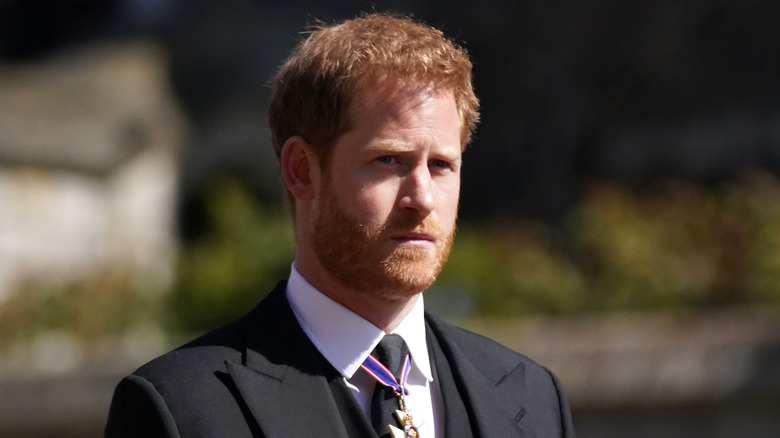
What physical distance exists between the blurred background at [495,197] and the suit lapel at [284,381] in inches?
182

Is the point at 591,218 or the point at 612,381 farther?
the point at 591,218

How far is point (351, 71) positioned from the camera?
279 cm

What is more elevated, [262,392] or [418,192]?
[418,192]

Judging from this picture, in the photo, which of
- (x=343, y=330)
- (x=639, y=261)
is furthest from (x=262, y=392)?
(x=639, y=261)

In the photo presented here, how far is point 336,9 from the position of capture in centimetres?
1277

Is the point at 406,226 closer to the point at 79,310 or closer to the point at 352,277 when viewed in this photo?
the point at 352,277

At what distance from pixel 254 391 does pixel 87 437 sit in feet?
16.8

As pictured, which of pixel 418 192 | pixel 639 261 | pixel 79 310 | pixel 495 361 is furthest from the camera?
pixel 79 310

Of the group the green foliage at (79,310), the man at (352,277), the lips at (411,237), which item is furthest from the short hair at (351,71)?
the green foliage at (79,310)

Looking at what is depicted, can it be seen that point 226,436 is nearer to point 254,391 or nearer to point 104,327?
point 254,391

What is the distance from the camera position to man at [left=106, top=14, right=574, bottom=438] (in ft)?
9.04

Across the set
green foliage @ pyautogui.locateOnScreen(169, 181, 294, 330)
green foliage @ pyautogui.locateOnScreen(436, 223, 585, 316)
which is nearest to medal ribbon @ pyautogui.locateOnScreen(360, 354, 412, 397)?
green foliage @ pyautogui.locateOnScreen(436, 223, 585, 316)

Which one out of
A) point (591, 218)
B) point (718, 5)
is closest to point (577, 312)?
point (591, 218)

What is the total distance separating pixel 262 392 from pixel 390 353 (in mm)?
313
